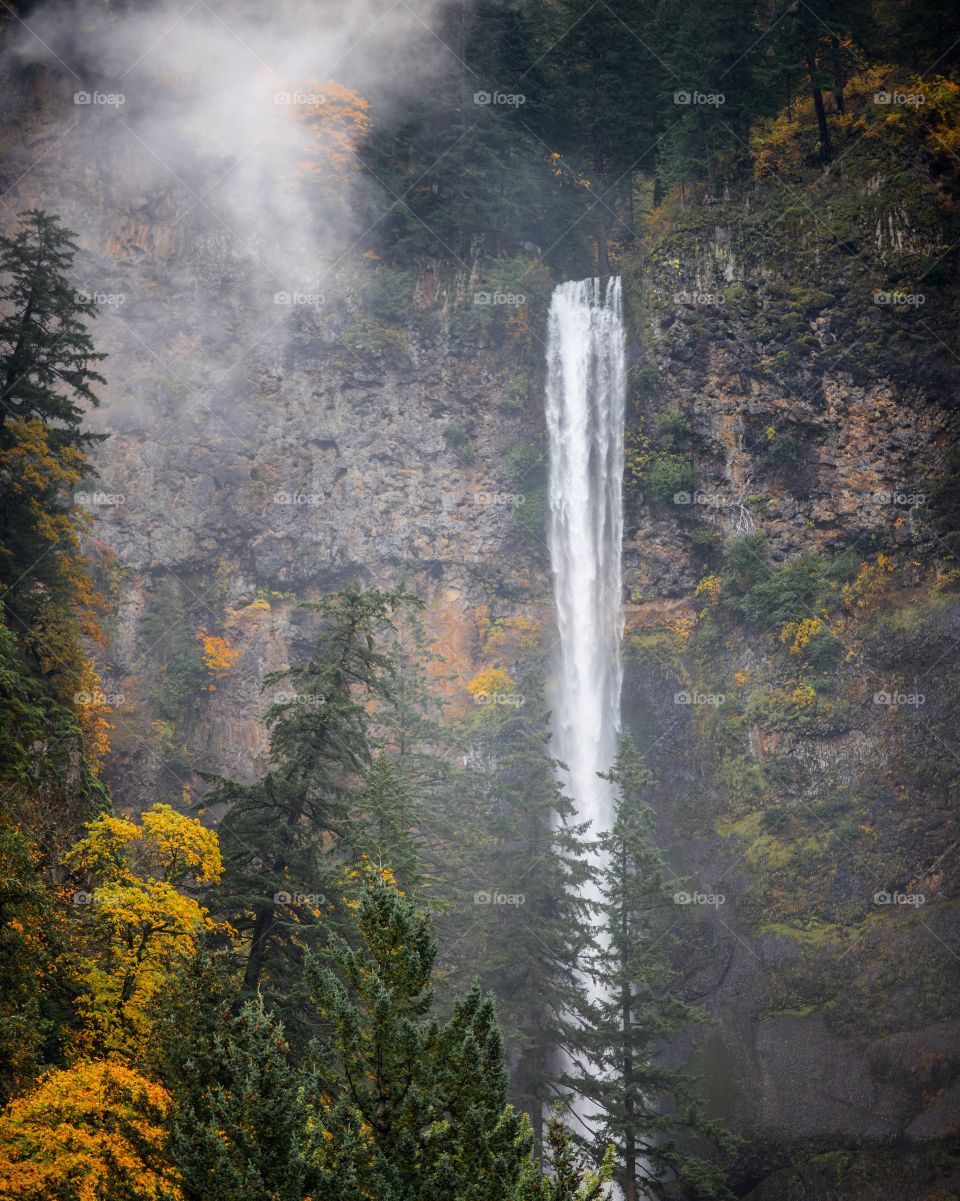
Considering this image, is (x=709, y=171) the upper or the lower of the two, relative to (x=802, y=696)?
upper

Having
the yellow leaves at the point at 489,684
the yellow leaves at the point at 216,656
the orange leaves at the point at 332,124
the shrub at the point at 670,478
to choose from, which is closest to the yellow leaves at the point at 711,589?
the shrub at the point at 670,478

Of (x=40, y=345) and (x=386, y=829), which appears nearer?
(x=386, y=829)

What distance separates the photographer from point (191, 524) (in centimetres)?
A: 4162

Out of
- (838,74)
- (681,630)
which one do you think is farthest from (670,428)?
(838,74)

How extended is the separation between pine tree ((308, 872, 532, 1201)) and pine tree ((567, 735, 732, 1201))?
11.8 meters

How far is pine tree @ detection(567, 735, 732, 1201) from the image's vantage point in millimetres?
22812

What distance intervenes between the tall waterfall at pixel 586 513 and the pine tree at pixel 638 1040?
40.6 ft

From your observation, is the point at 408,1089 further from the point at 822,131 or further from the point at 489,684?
the point at 822,131

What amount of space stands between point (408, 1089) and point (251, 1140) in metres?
1.78

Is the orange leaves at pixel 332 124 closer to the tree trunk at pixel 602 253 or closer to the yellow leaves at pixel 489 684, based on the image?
the tree trunk at pixel 602 253

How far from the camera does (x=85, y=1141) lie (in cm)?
1398

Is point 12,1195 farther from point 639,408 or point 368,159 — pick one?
point 368,159

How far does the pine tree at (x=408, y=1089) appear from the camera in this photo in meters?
11.1

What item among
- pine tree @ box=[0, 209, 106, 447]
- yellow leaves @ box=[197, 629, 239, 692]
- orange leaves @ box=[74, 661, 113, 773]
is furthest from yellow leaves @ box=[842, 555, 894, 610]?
pine tree @ box=[0, 209, 106, 447]
